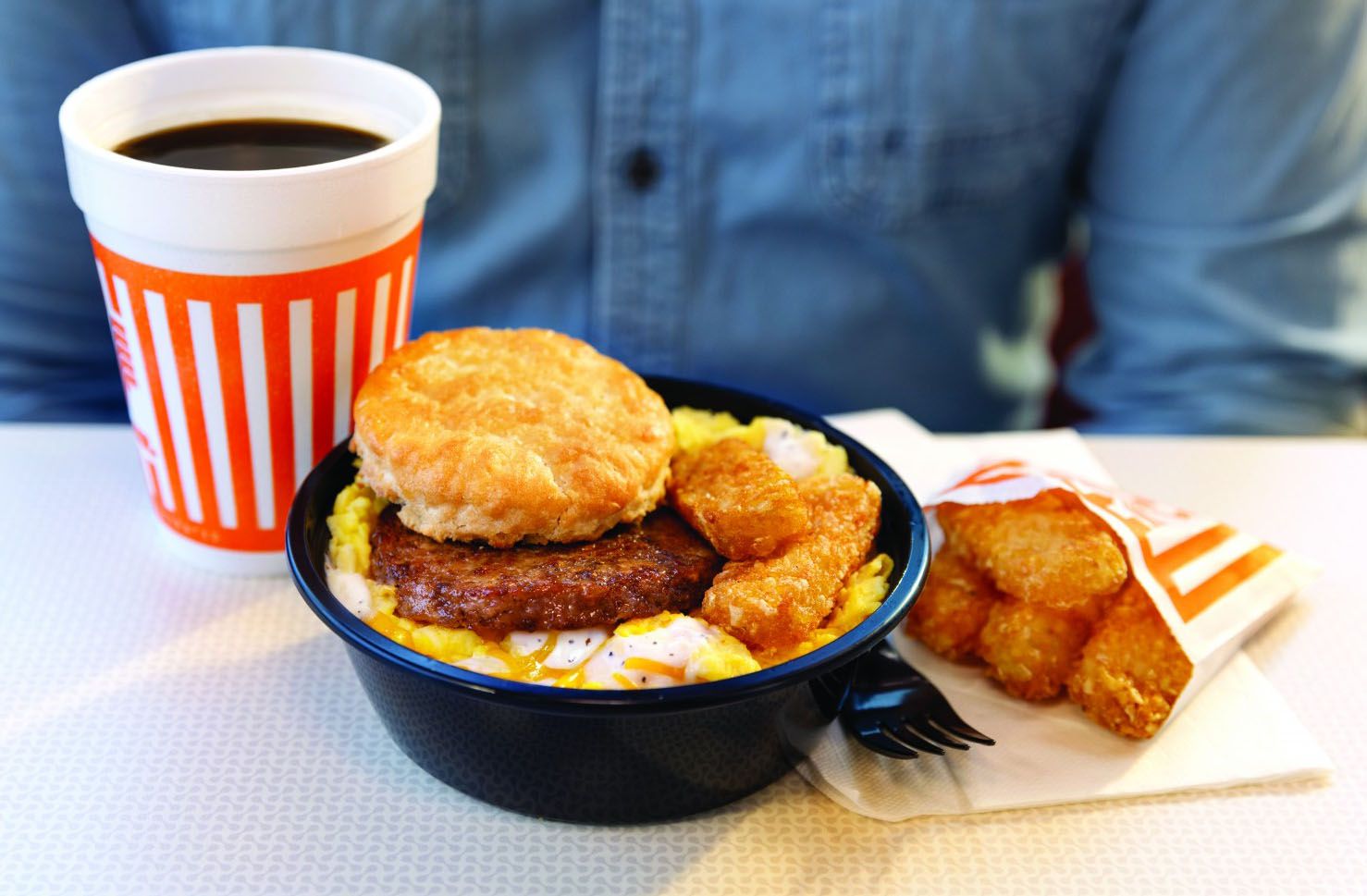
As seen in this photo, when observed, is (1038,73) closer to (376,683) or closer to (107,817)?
(376,683)

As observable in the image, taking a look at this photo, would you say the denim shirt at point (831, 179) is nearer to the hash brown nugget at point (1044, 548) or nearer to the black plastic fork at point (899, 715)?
the hash brown nugget at point (1044, 548)

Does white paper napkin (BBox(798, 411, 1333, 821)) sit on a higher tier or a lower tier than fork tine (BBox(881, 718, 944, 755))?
lower

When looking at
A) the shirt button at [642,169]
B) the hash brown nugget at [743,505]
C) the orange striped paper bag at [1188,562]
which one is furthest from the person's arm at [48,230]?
the orange striped paper bag at [1188,562]

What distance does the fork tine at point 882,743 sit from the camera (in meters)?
1.01

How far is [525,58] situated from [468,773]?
44.8 inches

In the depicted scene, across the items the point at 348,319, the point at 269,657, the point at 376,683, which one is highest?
the point at 348,319

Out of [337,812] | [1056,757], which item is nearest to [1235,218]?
[1056,757]

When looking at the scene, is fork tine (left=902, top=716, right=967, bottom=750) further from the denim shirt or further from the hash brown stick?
the denim shirt

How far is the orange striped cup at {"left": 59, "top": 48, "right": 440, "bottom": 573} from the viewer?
1047 millimetres

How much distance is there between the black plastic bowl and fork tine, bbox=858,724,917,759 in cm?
4

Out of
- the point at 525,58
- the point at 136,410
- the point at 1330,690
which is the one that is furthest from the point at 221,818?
the point at 525,58

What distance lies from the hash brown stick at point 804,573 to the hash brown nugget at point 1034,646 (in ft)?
0.53

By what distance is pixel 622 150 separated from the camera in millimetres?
1754

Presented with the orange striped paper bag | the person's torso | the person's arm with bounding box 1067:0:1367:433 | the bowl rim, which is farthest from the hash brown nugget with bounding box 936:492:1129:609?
the person's arm with bounding box 1067:0:1367:433
